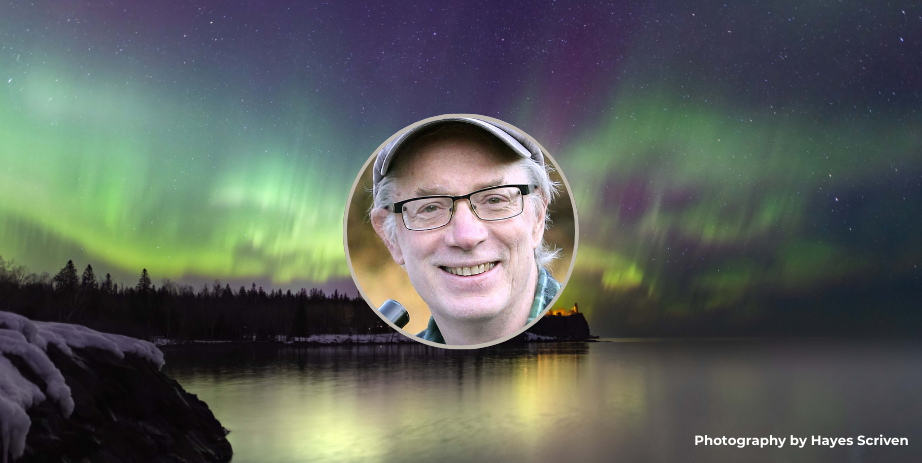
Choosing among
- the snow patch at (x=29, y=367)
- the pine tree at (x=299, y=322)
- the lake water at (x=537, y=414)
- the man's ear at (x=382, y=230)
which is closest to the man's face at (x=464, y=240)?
the man's ear at (x=382, y=230)

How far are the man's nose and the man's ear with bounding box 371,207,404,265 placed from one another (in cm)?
38

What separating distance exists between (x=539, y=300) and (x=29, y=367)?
7636 millimetres

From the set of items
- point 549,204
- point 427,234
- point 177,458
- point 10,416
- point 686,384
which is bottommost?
point 686,384

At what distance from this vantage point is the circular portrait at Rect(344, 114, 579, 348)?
2.36 meters

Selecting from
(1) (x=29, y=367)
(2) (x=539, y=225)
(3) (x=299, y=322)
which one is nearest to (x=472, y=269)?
(2) (x=539, y=225)

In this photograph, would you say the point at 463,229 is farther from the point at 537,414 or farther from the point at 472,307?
the point at 537,414

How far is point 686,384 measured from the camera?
47438mm

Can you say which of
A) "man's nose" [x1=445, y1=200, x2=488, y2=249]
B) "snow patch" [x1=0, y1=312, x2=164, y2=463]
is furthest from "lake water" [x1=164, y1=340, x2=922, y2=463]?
"man's nose" [x1=445, y1=200, x2=488, y2=249]

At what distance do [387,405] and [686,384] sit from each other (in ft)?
92.2

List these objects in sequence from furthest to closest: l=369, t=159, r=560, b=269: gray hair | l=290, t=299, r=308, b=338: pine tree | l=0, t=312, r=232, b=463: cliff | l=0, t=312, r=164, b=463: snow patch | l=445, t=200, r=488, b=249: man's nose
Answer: l=290, t=299, r=308, b=338: pine tree, l=0, t=312, r=232, b=463: cliff, l=0, t=312, r=164, b=463: snow patch, l=369, t=159, r=560, b=269: gray hair, l=445, t=200, r=488, b=249: man's nose

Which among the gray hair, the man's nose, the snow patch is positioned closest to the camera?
the man's nose

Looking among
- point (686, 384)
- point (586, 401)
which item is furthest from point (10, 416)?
point (686, 384)

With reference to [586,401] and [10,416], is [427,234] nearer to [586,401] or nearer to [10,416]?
[10,416]

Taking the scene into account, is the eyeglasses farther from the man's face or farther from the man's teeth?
the man's teeth
